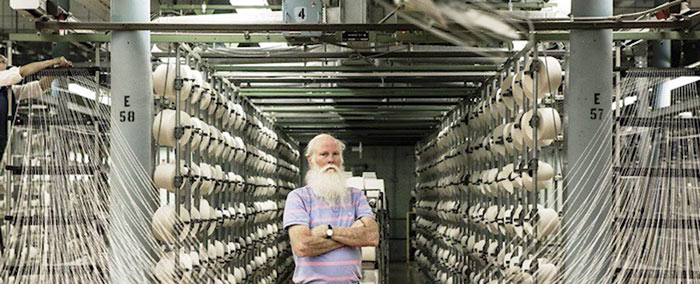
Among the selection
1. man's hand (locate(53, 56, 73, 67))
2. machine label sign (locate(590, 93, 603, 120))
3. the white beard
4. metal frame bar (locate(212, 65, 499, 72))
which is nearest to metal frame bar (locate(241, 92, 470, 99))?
metal frame bar (locate(212, 65, 499, 72))

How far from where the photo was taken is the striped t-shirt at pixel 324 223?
4.18 meters

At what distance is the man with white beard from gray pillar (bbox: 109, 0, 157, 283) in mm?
2143

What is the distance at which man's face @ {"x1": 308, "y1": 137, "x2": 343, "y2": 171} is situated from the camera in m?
4.30

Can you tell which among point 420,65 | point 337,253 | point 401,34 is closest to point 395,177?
point 420,65

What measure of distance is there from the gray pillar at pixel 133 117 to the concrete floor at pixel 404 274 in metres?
11.2

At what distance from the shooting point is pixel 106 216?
5996mm

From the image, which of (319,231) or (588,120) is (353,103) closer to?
(588,120)

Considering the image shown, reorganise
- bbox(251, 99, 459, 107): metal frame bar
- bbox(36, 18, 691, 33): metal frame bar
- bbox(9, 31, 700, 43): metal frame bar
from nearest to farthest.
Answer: bbox(36, 18, 691, 33): metal frame bar < bbox(9, 31, 700, 43): metal frame bar < bbox(251, 99, 459, 107): metal frame bar

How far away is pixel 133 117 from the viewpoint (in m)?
6.34

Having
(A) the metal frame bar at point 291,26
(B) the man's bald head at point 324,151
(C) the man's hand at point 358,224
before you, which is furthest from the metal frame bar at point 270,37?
(C) the man's hand at point 358,224

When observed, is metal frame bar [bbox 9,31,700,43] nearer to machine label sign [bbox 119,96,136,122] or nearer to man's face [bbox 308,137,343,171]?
machine label sign [bbox 119,96,136,122]

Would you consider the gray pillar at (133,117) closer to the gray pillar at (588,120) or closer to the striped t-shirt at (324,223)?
the striped t-shirt at (324,223)

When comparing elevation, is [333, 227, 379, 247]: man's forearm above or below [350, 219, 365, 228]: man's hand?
below

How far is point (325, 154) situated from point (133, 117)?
2.48m
